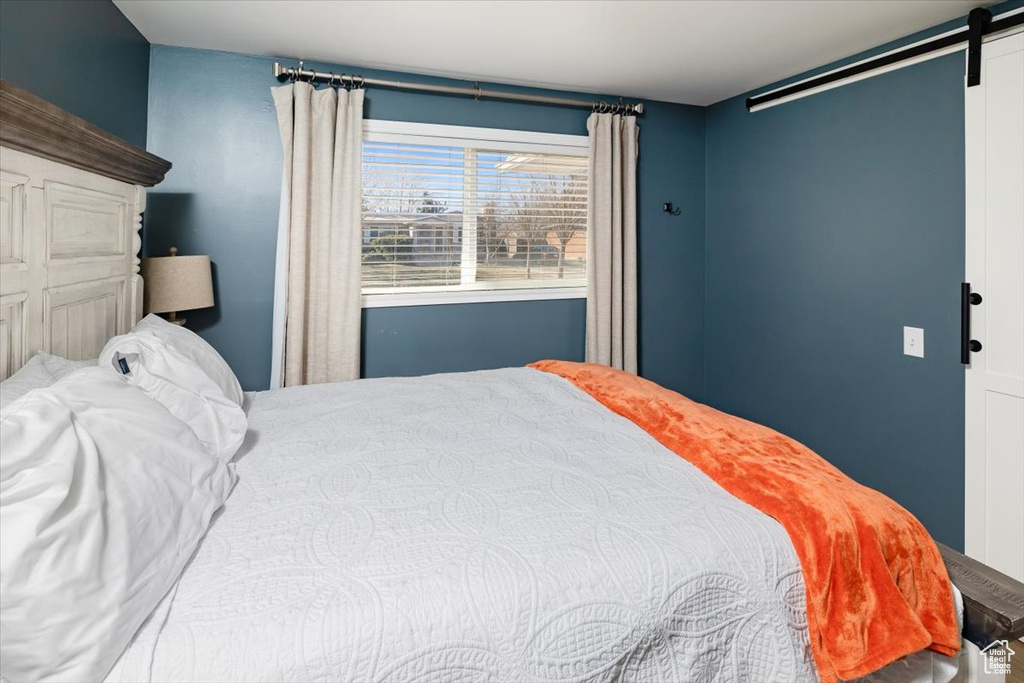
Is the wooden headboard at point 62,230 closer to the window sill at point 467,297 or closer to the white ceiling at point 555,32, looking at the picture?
the white ceiling at point 555,32

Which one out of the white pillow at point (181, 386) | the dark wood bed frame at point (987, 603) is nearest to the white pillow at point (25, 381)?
the white pillow at point (181, 386)

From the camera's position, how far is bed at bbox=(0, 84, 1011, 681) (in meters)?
0.94

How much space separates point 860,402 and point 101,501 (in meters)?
3.31

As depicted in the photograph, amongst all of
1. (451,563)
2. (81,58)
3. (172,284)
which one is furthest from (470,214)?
(451,563)

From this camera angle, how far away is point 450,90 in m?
3.42

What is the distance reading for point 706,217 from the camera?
165 inches

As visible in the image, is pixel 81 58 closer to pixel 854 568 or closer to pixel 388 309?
pixel 388 309

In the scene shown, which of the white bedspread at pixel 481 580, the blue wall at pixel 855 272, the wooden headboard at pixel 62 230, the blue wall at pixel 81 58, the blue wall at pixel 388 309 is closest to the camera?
the white bedspread at pixel 481 580

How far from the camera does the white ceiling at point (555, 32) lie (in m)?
2.51

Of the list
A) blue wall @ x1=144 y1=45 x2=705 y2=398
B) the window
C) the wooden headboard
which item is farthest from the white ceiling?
the wooden headboard

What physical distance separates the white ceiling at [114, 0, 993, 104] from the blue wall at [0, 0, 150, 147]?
0.51 feet

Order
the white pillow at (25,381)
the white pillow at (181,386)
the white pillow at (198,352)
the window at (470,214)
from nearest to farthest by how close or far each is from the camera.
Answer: the white pillow at (25,381), the white pillow at (181,386), the white pillow at (198,352), the window at (470,214)

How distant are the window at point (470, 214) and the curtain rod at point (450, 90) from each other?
199 millimetres

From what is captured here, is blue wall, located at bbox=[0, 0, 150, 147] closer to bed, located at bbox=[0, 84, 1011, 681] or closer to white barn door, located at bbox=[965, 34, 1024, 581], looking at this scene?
bed, located at bbox=[0, 84, 1011, 681]
